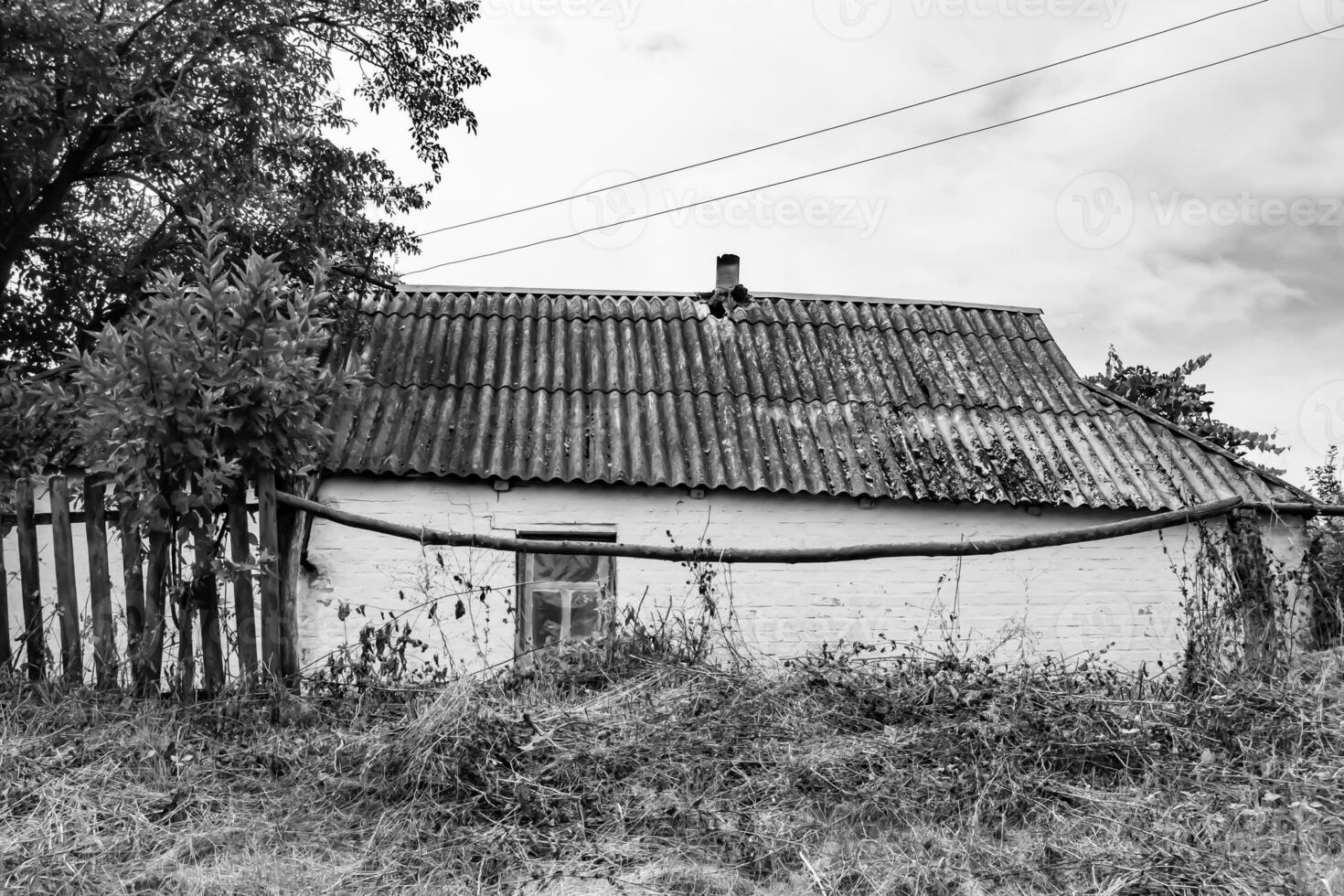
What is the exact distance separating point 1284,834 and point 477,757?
3.00m

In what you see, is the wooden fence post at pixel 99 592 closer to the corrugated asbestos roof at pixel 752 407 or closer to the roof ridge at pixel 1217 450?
the corrugated asbestos roof at pixel 752 407

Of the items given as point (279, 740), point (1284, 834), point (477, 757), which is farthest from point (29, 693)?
point (1284, 834)

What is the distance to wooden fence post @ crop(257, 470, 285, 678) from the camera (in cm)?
455

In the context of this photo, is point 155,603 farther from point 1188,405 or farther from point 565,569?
point 1188,405

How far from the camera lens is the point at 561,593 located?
27.8ft

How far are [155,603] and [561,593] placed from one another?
164 inches

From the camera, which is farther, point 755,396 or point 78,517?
point 755,396

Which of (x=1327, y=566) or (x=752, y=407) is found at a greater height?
(x=752, y=407)

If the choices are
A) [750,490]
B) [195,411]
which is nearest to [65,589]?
[195,411]

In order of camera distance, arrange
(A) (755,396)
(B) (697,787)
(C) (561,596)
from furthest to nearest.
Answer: (A) (755,396), (C) (561,596), (B) (697,787)

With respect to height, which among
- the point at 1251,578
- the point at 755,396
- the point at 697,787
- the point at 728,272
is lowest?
the point at 697,787

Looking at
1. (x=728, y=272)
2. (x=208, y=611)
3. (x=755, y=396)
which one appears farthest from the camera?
(x=728, y=272)

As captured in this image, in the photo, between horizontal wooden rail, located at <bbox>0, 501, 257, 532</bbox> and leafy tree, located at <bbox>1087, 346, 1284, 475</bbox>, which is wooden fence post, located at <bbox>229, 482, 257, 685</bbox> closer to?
horizontal wooden rail, located at <bbox>0, 501, 257, 532</bbox>
